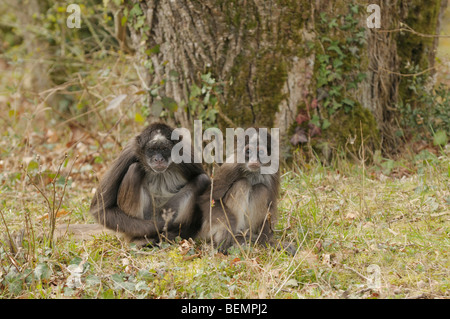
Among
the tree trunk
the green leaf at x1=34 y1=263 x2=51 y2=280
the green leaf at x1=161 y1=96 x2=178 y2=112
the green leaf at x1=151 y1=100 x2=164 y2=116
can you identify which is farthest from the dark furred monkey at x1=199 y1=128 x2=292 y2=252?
the green leaf at x1=151 y1=100 x2=164 y2=116

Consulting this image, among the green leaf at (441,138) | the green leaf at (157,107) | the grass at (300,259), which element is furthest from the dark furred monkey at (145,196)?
the green leaf at (441,138)

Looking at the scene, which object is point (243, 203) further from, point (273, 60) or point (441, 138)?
point (441, 138)

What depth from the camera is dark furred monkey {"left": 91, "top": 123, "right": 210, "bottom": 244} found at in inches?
193

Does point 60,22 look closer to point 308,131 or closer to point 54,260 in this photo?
point 308,131

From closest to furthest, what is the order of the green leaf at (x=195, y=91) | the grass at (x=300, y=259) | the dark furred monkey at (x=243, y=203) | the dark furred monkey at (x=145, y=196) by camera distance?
the grass at (x=300, y=259) → the dark furred monkey at (x=243, y=203) → the dark furred monkey at (x=145, y=196) → the green leaf at (x=195, y=91)

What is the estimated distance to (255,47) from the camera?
6480 millimetres

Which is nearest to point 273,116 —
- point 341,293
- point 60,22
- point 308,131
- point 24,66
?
point 308,131

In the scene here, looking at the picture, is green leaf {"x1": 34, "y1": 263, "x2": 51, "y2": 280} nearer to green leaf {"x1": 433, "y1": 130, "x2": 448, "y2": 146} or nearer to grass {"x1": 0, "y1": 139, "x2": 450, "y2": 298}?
grass {"x1": 0, "y1": 139, "x2": 450, "y2": 298}

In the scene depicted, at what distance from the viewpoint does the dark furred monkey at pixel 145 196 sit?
16.1 feet

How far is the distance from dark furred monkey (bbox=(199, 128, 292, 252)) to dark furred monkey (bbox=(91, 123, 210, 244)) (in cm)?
20

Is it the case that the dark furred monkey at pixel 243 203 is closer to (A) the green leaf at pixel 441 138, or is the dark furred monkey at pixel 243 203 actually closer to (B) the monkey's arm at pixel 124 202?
(B) the monkey's arm at pixel 124 202

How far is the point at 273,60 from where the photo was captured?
21.3 feet

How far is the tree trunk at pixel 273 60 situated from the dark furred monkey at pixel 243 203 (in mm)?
1785

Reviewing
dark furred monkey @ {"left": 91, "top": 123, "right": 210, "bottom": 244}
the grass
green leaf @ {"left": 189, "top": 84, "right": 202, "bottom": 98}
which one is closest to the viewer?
the grass
